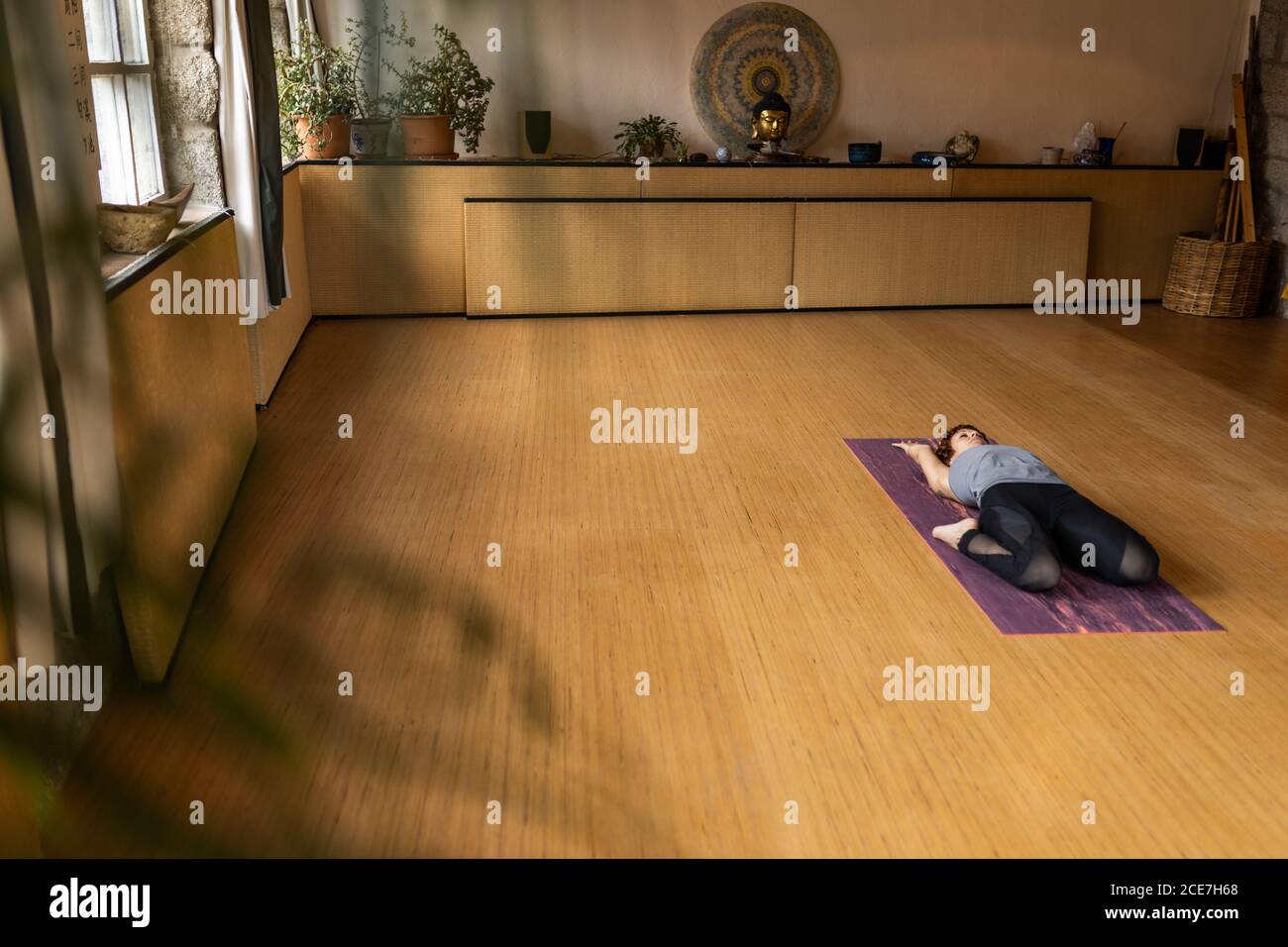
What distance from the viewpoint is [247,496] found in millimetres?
3371

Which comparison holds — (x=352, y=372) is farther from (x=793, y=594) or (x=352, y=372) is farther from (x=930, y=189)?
(x=930, y=189)

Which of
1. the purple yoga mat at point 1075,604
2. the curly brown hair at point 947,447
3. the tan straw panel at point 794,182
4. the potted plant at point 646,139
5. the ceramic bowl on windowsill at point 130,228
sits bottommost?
the purple yoga mat at point 1075,604

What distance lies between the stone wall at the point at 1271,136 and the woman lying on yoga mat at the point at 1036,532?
3.81m

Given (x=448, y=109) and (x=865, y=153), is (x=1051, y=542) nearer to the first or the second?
(x=865, y=153)

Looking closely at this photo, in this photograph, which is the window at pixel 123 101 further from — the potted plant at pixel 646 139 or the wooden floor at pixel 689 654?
the potted plant at pixel 646 139

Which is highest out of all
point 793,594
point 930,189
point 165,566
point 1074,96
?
point 1074,96

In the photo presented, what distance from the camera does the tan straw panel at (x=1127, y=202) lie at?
6.21 m

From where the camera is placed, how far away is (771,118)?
6098mm

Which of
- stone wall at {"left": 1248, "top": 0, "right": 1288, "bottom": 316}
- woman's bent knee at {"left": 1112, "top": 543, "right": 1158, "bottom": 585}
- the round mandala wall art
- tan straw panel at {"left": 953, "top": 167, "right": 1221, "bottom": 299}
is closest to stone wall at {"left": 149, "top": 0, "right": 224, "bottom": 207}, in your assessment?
woman's bent knee at {"left": 1112, "top": 543, "right": 1158, "bottom": 585}

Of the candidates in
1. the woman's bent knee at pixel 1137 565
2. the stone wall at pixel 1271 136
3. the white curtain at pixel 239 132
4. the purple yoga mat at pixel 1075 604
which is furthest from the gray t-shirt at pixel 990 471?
the stone wall at pixel 1271 136

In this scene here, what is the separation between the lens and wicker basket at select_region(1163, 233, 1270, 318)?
591cm
